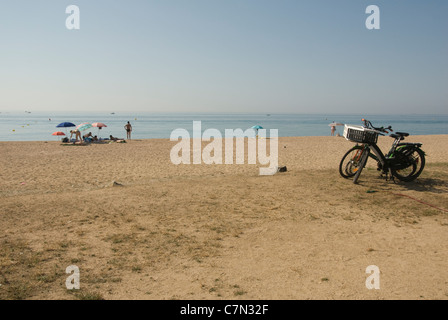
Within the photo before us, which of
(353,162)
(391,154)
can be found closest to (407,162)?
(391,154)

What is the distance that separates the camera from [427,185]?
8633 millimetres

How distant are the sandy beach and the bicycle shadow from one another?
5cm

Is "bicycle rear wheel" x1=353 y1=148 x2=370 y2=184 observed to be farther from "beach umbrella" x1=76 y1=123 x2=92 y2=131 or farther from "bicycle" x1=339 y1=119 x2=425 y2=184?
"beach umbrella" x1=76 y1=123 x2=92 y2=131

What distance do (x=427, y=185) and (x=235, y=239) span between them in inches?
247

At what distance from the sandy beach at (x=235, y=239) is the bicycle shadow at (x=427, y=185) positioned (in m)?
0.05

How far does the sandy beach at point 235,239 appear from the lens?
3975mm

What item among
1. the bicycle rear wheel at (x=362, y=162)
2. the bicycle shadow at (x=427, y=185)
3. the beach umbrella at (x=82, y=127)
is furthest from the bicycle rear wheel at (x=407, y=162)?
the beach umbrella at (x=82, y=127)

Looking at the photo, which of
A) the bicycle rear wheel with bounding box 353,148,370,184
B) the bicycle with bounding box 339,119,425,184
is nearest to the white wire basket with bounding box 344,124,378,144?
the bicycle with bounding box 339,119,425,184

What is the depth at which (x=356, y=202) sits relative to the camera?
7543 mm

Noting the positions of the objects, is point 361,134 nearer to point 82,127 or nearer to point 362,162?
point 362,162

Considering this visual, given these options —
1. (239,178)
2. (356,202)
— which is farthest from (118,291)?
(239,178)

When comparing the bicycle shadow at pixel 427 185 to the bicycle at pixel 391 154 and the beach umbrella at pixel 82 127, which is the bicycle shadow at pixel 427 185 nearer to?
the bicycle at pixel 391 154

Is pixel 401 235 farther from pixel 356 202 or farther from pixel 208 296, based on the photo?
pixel 208 296

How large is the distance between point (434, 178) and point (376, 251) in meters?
5.90
